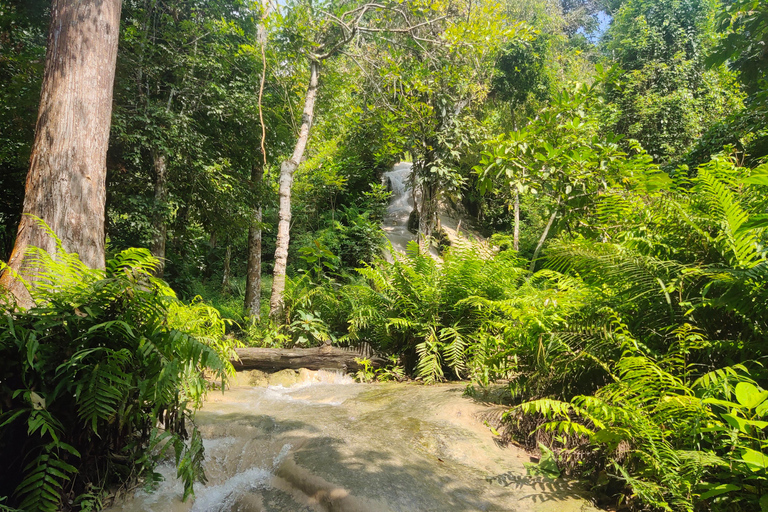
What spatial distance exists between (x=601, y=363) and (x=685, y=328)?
1.81ft

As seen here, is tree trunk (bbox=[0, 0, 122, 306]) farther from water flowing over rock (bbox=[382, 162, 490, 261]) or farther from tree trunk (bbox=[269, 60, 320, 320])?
water flowing over rock (bbox=[382, 162, 490, 261])

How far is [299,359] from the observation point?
5.80m

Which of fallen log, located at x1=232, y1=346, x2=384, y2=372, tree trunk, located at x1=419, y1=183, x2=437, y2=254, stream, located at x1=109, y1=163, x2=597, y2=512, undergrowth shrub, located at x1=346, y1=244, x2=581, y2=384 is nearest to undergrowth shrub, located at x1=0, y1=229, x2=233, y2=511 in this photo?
stream, located at x1=109, y1=163, x2=597, y2=512

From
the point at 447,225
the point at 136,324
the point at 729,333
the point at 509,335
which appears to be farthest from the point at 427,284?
the point at 447,225

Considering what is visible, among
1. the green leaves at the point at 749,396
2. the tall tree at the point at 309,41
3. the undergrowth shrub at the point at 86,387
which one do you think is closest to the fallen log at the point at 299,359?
the tall tree at the point at 309,41

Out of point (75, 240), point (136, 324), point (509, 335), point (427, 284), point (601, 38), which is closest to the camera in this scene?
point (136, 324)

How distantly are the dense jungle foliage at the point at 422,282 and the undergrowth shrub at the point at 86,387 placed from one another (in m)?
0.01

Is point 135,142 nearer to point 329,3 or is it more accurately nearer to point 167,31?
point 167,31

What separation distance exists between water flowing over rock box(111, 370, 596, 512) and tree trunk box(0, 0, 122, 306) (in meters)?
1.84

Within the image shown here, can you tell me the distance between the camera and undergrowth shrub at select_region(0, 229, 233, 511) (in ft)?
6.12

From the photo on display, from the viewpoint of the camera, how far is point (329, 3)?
8461 millimetres

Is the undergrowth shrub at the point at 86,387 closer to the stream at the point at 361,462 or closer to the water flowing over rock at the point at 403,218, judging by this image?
the stream at the point at 361,462

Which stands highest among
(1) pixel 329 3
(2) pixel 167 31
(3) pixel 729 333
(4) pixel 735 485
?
(1) pixel 329 3

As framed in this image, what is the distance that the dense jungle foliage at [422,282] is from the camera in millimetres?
2014
